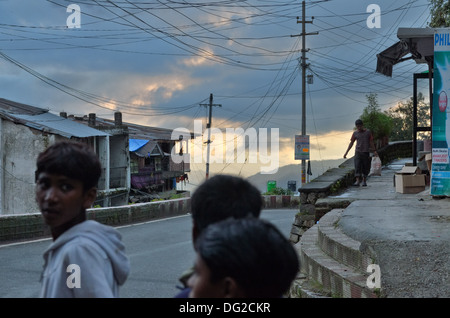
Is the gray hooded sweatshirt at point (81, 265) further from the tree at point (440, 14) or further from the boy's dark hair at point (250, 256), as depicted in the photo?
the tree at point (440, 14)

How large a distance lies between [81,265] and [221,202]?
0.60 metres

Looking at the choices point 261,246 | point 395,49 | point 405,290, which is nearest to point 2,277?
point 405,290

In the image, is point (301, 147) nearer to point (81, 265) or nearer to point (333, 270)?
point (333, 270)

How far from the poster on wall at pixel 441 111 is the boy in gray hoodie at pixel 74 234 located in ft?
25.6

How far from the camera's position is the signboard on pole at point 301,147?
30.4 meters

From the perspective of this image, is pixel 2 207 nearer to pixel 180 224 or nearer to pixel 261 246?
pixel 180 224

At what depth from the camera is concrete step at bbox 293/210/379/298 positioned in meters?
5.10

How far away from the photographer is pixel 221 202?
2166mm

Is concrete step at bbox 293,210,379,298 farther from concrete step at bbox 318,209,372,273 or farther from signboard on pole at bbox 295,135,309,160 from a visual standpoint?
signboard on pole at bbox 295,135,309,160

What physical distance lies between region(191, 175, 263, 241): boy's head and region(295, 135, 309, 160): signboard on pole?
93.3ft

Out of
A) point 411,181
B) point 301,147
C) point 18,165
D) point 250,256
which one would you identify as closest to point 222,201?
point 250,256

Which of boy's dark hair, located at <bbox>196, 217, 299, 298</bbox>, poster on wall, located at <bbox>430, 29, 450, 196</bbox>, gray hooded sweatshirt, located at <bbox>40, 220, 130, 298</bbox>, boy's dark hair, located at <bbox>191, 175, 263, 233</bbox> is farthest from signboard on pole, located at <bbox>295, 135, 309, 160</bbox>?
boy's dark hair, located at <bbox>196, 217, 299, 298</bbox>
